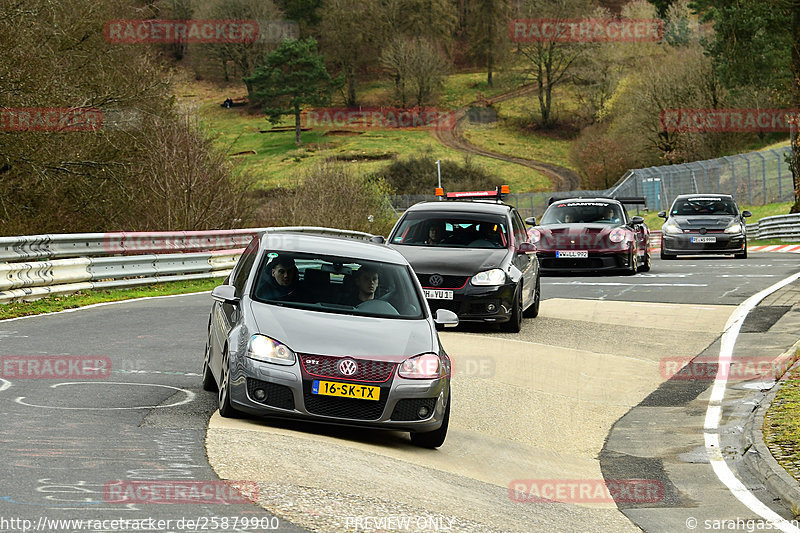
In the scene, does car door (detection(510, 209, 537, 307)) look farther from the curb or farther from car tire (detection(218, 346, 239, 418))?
car tire (detection(218, 346, 239, 418))

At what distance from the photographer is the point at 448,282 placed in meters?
15.2

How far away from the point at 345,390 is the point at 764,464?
10.7 feet

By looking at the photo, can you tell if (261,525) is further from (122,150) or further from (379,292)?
(122,150)

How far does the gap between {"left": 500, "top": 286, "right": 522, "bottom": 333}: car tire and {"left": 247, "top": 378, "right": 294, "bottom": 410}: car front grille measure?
295 inches

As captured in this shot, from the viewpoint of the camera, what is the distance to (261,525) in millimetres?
5949

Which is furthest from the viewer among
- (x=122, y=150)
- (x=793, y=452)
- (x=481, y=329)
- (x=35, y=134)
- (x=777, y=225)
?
(x=777, y=225)

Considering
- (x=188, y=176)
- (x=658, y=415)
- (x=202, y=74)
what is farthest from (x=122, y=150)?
(x=202, y=74)

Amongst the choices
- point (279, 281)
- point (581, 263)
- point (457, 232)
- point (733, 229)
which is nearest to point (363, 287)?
point (279, 281)

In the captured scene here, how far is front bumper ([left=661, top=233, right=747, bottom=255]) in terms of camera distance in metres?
29.9

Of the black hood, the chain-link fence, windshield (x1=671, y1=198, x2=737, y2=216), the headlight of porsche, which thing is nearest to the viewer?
the black hood

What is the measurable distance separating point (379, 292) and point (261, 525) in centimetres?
393

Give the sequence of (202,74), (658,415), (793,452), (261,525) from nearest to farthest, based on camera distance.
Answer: (261,525), (793,452), (658,415), (202,74)

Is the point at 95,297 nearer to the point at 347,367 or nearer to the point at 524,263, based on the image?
the point at 524,263

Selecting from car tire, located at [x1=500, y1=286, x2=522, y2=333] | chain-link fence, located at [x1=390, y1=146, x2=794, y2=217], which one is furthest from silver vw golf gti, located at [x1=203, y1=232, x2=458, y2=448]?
chain-link fence, located at [x1=390, y1=146, x2=794, y2=217]
